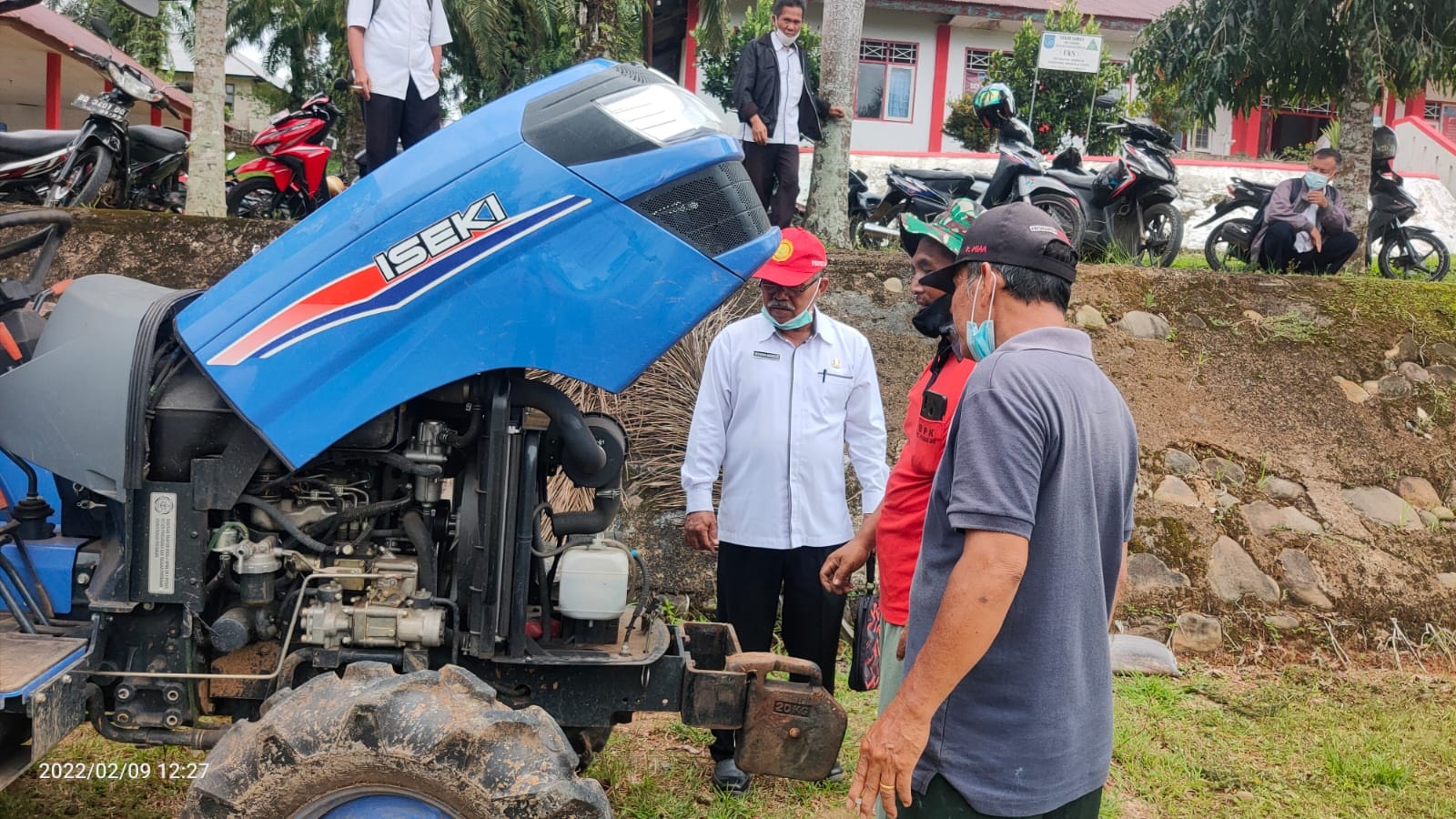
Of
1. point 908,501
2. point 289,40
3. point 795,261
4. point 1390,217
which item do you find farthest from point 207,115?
point 289,40

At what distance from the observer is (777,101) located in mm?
7582

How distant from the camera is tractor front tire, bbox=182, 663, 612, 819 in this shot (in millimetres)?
2455

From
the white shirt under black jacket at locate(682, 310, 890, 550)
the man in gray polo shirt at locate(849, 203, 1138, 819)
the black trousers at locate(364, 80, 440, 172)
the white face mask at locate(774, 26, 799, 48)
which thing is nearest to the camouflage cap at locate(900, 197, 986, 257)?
the white shirt under black jacket at locate(682, 310, 890, 550)

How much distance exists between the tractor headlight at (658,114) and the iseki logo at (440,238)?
0.37 metres

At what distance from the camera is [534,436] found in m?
2.94

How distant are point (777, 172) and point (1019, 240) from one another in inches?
221

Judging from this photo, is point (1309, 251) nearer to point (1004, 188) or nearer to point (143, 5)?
point (1004, 188)

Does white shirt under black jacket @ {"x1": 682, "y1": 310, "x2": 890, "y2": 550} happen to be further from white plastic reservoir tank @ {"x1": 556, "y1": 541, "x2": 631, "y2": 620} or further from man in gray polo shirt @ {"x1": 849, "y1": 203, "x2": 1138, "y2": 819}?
man in gray polo shirt @ {"x1": 849, "y1": 203, "x2": 1138, "y2": 819}

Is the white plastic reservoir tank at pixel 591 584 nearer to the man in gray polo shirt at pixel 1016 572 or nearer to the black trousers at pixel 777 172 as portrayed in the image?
the man in gray polo shirt at pixel 1016 572

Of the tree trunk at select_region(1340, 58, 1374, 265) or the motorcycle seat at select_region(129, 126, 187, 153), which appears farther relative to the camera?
the tree trunk at select_region(1340, 58, 1374, 265)

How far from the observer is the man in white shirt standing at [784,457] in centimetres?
407

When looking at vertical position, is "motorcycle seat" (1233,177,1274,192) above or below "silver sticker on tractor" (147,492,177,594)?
above

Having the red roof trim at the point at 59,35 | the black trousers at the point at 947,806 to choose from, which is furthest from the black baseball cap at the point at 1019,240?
the red roof trim at the point at 59,35

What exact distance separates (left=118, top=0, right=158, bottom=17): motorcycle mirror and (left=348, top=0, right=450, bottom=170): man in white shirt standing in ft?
9.61
